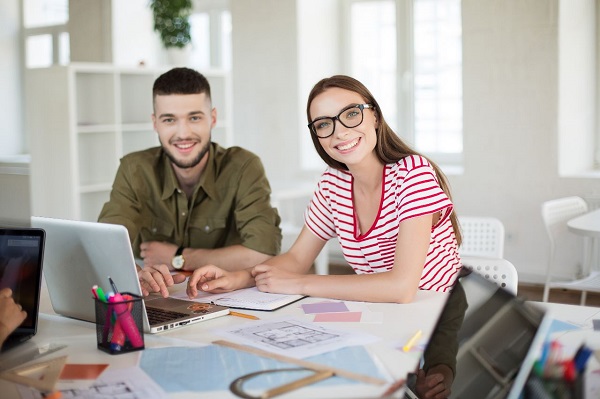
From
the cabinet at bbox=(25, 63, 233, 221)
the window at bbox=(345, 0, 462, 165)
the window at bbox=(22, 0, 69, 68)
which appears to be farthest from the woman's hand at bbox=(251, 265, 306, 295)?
the window at bbox=(22, 0, 69, 68)

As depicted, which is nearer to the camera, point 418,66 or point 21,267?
point 21,267

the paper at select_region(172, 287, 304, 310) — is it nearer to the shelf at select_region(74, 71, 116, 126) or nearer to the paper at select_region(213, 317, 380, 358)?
Answer: the paper at select_region(213, 317, 380, 358)

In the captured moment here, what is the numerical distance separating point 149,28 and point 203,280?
541cm

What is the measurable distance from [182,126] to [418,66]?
3.74 meters

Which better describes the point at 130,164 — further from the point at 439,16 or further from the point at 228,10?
the point at 228,10

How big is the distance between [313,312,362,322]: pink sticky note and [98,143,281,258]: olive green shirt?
0.89 metres

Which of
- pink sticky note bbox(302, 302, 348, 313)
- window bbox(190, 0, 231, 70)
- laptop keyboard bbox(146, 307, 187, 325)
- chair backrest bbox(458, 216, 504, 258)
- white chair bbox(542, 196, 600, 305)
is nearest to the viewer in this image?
laptop keyboard bbox(146, 307, 187, 325)

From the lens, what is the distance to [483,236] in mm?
3061

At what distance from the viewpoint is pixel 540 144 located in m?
5.37

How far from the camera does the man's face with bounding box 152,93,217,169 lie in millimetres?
2771

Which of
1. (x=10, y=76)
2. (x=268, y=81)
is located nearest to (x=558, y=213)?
(x=268, y=81)

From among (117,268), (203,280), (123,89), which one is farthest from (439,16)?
(117,268)

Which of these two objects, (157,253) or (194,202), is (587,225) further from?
(157,253)

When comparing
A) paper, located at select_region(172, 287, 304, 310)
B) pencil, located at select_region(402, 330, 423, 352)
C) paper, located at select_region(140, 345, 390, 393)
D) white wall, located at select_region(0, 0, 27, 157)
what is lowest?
paper, located at select_region(140, 345, 390, 393)
